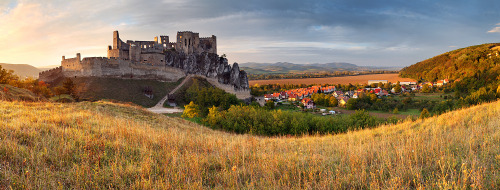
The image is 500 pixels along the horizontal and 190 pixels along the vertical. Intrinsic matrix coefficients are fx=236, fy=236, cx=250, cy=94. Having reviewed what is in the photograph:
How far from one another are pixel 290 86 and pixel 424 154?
370 feet

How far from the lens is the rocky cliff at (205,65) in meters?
58.0

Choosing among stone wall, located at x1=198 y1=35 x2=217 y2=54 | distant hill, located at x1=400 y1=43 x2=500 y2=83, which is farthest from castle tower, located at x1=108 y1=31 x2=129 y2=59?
distant hill, located at x1=400 y1=43 x2=500 y2=83

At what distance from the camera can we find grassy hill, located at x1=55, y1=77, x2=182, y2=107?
1416 inches

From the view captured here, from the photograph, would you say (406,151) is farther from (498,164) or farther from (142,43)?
(142,43)

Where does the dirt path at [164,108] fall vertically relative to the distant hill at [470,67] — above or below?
below

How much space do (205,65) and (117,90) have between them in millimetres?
25897

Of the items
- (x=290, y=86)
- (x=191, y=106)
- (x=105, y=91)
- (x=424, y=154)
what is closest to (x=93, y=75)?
(x=105, y=91)

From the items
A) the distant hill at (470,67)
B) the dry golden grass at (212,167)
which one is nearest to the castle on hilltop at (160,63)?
the dry golden grass at (212,167)

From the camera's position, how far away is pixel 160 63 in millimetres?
52438

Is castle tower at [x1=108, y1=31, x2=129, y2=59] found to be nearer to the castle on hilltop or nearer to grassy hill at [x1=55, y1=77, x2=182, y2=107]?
the castle on hilltop

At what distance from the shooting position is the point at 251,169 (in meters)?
4.49

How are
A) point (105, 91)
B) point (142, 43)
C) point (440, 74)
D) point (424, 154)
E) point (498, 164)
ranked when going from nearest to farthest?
1. point (498, 164)
2. point (424, 154)
3. point (105, 91)
4. point (142, 43)
5. point (440, 74)

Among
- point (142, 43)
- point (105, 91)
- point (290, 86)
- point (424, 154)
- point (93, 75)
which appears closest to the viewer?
point (424, 154)

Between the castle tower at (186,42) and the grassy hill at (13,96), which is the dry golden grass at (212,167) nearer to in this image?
the grassy hill at (13,96)
